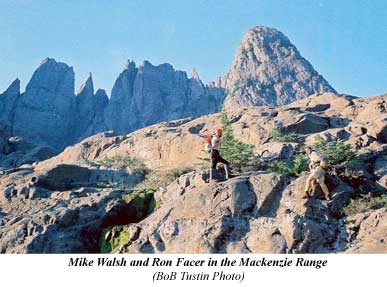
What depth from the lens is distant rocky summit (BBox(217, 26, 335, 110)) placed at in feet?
393

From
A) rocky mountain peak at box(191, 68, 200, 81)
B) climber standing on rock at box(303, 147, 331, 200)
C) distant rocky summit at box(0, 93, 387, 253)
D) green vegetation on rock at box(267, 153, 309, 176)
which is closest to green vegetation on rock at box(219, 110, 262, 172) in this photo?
green vegetation on rock at box(267, 153, 309, 176)

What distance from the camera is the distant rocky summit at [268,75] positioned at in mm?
119750

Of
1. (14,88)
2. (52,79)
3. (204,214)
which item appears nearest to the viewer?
(204,214)

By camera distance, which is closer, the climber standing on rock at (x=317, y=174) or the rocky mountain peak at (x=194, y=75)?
the climber standing on rock at (x=317, y=174)

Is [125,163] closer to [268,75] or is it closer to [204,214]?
[204,214]

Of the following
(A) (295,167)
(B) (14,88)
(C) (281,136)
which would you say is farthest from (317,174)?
(B) (14,88)

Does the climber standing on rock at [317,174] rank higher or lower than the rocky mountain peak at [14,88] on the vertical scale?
lower

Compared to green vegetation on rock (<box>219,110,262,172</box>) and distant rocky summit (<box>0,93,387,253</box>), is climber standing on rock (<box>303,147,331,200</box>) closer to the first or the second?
distant rocky summit (<box>0,93,387,253</box>)

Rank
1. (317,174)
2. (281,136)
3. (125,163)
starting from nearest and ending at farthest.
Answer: (317,174)
(281,136)
(125,163)

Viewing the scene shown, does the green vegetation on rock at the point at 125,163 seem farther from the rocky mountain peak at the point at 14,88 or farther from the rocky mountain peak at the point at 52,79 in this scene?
the rocky mountain peak at the point at 52,79

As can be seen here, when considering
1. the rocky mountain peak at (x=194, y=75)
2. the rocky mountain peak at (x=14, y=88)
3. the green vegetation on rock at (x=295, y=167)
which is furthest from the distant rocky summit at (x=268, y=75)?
the green vegetation on rock at (x=295, y=167)

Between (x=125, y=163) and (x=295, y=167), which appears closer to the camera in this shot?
(x=295, y=167)

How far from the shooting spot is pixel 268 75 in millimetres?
125688

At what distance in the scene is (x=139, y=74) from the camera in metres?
129
